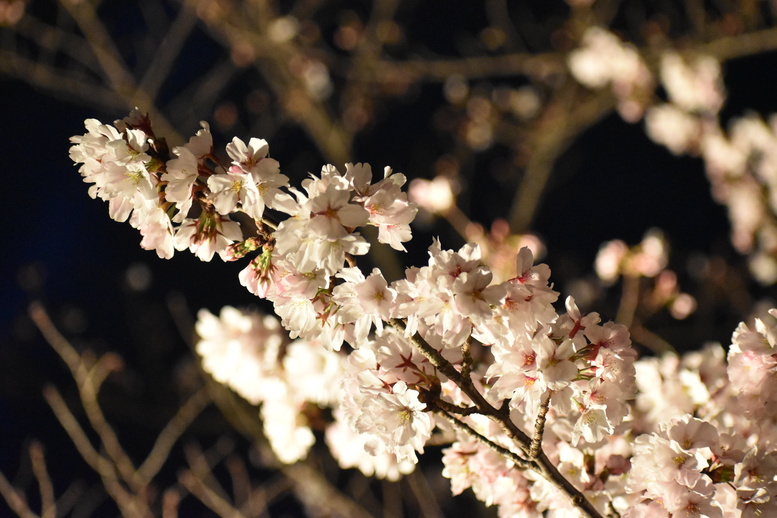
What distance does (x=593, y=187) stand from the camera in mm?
4340

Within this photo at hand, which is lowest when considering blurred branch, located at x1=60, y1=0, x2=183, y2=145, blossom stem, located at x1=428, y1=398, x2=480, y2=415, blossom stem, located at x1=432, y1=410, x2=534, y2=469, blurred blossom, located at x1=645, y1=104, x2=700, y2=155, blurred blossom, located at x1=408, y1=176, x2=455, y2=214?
blossom stem, located at x1=432, y1=410, x2=534, y2=469

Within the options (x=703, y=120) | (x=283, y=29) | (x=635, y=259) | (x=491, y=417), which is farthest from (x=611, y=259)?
(x=283, y=29)

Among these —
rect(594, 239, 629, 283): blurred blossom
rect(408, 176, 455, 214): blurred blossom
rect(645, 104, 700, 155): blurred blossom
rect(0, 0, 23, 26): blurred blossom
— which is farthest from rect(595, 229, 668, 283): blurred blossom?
rect(0, 0, 23, 26): blurred blossom

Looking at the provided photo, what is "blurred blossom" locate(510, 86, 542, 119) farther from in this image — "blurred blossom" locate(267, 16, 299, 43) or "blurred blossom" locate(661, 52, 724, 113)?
"blurred blossom" locate(267, 16, 299, 43)

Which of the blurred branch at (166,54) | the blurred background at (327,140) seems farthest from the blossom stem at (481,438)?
the blurred branch at (166,54)

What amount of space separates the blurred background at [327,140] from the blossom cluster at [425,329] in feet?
5.90

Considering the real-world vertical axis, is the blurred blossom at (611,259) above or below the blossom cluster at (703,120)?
below

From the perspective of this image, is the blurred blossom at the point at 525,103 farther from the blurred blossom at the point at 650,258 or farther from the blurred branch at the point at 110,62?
the blurred branch at the point at 110,62

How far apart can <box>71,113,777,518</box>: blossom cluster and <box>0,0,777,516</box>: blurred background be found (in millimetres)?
1797

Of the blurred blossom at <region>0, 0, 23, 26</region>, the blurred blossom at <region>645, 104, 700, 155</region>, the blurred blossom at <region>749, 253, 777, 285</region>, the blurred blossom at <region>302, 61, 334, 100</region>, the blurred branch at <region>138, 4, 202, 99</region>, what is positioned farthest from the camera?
the blurred blossom at <region>302, 61, 334, 100</region>

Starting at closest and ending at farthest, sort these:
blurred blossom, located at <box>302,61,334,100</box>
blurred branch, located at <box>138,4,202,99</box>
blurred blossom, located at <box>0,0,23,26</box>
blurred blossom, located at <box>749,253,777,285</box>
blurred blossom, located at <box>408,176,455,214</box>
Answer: blurred blossom, located at <box>408,176,455,214</box>, blurred blossom, located at <box>0,0,23,26</box>, blurred branch, located at <box>138,4,202,99</box>, blurred blossom, located at <box>749,253,777,285</box>, blurred blossom, located at <box>302,61,334,100</box>

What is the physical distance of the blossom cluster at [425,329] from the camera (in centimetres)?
61

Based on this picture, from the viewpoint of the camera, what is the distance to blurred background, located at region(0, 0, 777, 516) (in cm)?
282

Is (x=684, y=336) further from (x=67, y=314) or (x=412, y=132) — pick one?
(x=67, y=314)
